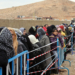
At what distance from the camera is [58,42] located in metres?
5.68

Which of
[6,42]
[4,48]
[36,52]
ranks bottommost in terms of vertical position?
[36,52]

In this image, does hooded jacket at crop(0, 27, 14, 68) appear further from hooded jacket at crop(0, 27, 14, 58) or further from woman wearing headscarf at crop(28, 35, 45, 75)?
woman wearing headscarf at crop(28, 35, 45, 75)

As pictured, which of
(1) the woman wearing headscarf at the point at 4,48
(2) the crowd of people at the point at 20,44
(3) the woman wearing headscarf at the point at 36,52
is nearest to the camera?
(1) the woman wearing headscarf at the point at 4,48

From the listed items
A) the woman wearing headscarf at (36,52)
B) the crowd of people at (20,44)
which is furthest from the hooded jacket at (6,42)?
the woman wearing headscarf at (36,52)

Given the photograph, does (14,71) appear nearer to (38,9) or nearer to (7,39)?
(7,39)

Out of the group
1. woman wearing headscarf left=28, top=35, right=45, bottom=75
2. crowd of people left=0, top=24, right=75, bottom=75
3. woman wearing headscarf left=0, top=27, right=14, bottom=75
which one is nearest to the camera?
woman wearing headscarf left=0, top=27, right=14, bottom=75

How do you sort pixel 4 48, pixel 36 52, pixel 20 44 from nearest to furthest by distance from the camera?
pixel 4 48, pixel 20 44, pixel 36 52

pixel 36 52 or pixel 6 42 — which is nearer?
pixel 6 42

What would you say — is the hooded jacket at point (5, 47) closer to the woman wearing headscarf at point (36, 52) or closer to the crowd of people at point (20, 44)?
the crowd of people at point (20, 44)

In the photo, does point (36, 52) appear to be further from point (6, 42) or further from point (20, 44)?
point (6, 42)

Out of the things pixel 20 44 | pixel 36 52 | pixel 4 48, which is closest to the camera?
pixel 4 48

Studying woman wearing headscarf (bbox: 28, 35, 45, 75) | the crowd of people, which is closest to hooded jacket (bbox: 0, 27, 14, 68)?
the crowd of people

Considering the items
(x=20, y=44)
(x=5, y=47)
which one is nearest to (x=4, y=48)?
(x=5, y=47)

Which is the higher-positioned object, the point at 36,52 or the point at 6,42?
the point at 6,42
